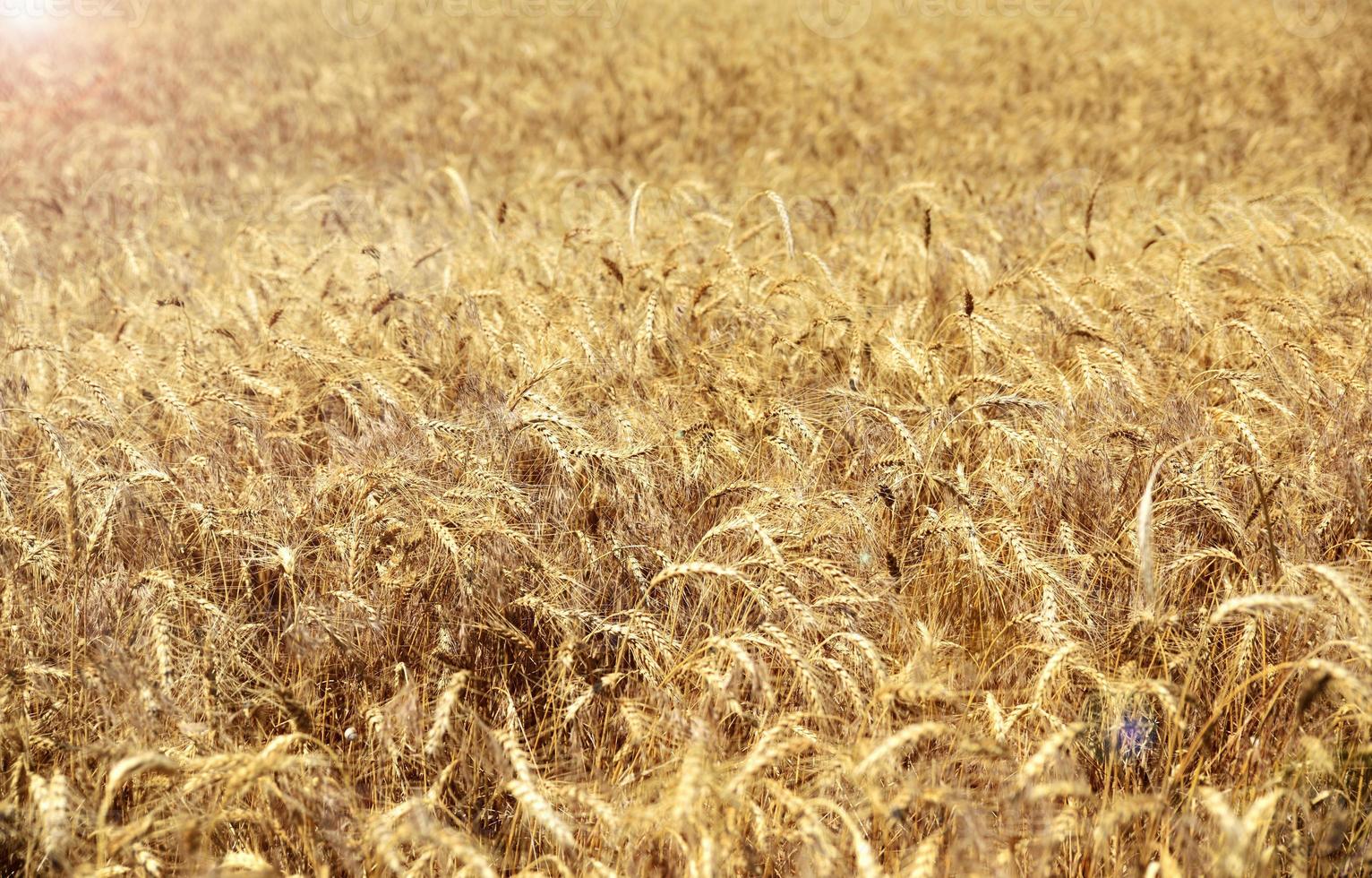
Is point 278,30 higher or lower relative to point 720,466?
higher

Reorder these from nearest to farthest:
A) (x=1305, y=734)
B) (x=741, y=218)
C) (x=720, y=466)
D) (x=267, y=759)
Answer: (x=267, y=759)
(x=1305, y=734)
(x=720, y=466)
(x=741, y=218)

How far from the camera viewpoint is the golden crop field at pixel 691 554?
1450 mm

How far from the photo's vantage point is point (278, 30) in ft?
32.5

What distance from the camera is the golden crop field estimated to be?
1450 mm

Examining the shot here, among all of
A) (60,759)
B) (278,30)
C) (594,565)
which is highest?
(278,30)

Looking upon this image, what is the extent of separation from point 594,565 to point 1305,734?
135cm

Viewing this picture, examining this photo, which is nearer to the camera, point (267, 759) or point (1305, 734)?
Answer: point (267, 759)

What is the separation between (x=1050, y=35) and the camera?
350 inches

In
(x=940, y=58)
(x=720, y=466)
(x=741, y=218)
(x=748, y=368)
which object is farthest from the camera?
(x=940, y=58)

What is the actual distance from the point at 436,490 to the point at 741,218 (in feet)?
10.2

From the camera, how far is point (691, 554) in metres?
1.79

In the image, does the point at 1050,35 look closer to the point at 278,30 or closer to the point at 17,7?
the point at 278,30

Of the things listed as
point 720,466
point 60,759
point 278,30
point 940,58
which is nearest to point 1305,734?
point 720,466

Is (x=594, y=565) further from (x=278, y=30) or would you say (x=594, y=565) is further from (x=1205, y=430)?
(x=278, y=30)
